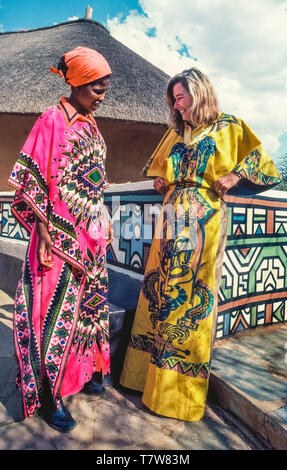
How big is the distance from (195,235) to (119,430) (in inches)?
42.3

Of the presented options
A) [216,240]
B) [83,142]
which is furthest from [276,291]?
[83,142]

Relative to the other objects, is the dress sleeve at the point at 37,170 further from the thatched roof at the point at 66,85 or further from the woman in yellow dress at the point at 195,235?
the thatched roof at the point at 66,85

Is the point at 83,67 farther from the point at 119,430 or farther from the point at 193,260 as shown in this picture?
the point at 119,430

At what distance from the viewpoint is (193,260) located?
186 cm

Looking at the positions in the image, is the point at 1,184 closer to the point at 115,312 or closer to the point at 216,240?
the point at 115,312

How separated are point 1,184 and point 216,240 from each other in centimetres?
708

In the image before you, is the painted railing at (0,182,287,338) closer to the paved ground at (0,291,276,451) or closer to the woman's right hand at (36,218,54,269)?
the paved ground at (0,291,276,451)

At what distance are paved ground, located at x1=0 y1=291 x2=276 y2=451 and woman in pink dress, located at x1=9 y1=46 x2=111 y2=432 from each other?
0.30ft

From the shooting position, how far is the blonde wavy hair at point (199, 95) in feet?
5.89

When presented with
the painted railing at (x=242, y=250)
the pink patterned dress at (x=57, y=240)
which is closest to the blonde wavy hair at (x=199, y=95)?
the pink patterned dress at (x=57, y=240)

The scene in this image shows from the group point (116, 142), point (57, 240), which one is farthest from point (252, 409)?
point (116, 142)

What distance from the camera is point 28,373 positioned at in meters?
1.69

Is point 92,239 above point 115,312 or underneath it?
above
